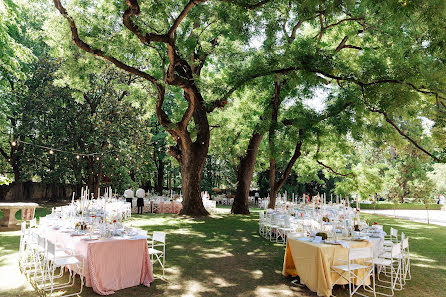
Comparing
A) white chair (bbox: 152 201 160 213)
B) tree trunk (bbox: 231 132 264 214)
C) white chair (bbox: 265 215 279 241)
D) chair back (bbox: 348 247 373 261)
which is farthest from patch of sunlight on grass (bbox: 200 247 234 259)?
white chair (bbox: 152 201 160 213)

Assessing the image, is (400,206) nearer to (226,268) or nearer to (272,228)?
(272,228)

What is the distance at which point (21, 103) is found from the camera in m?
20.5

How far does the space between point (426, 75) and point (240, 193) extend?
12282 mm

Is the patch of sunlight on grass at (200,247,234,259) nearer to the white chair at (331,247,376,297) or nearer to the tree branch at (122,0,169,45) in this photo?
the white chair at (331,247,376,297)

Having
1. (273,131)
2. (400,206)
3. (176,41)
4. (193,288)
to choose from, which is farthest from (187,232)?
(400,206)

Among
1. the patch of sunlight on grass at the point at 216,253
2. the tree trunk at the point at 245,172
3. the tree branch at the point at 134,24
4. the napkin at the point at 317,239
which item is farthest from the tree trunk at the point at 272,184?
the napkin at the point at 317,239

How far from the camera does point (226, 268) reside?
23.0 ft

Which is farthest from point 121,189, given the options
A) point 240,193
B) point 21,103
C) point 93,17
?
point 93,17

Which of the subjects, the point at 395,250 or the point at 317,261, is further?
the point at 395,250

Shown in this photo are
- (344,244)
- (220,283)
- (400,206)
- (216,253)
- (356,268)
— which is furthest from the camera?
(400,206)

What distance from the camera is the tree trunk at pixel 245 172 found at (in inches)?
704

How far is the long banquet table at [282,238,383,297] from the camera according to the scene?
543cm

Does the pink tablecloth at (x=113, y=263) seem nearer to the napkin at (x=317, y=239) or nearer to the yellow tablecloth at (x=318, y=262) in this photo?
the yellow tablecloth at (x=318, y=262)

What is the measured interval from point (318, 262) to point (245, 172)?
12.6 meters
